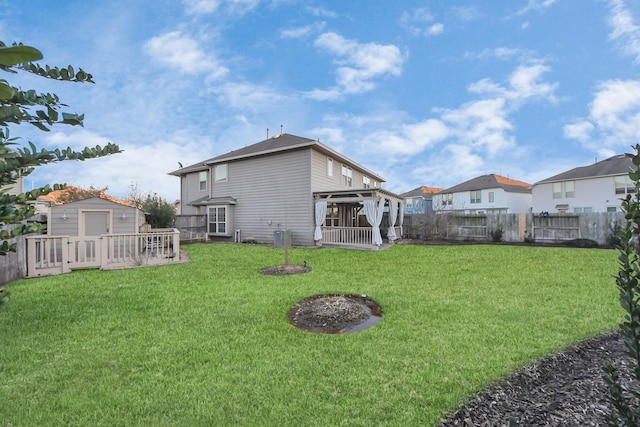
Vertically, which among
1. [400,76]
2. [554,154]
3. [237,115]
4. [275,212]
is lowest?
[275,212]

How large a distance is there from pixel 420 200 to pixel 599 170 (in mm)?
21341

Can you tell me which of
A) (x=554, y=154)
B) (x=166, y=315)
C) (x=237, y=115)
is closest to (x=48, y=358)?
(x=166, y=315)

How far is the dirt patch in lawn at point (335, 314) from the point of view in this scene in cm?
479

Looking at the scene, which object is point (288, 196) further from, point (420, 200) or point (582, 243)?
point (420, 200)

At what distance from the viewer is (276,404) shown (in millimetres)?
2836

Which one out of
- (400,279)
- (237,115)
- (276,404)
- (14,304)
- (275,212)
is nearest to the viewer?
(276,404)

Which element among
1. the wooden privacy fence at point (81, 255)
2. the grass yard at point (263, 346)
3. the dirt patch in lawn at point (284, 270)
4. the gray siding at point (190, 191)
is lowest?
the grass yard at point (263, 346)

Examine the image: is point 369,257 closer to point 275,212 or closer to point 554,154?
point 275,212

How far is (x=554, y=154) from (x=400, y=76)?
925 centimetres

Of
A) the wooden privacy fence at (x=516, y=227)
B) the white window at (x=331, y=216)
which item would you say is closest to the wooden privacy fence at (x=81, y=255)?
the white window at (x=331, y=216)

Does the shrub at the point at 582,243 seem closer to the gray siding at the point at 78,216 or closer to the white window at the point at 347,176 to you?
the white window at the point at 347,176

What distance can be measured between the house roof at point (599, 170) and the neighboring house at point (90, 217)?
33.5 m

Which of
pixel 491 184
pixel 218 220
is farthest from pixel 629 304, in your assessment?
pixel 491 184

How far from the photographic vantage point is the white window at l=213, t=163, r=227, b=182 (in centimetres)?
1875
